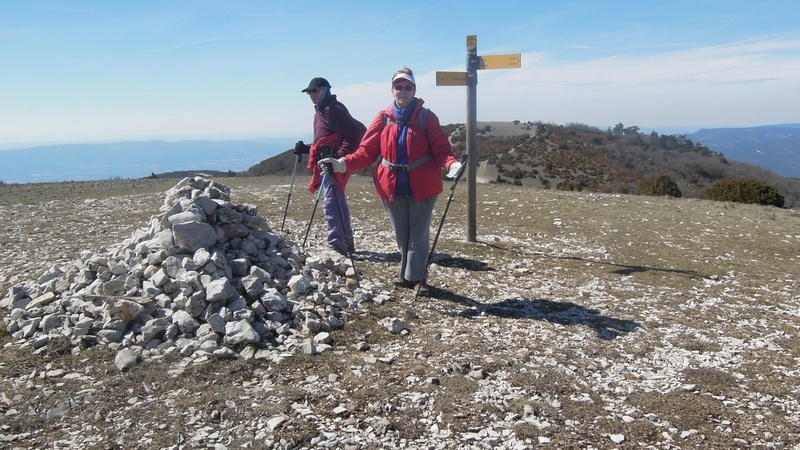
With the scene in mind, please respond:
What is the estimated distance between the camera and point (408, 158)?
616cm

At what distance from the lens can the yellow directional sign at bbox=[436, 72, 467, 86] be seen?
871 centimetres

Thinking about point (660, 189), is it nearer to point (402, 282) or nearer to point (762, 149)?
point (402, 282)

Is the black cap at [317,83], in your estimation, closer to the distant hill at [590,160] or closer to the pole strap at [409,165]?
the pole strap at [409,165]

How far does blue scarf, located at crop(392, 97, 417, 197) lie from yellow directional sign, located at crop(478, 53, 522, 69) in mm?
3153

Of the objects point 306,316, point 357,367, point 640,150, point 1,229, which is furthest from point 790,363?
point 640,150

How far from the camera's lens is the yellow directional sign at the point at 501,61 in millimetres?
8711

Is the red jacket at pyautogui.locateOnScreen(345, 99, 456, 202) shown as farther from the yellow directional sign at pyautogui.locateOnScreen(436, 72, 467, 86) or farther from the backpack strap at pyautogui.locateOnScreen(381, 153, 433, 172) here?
the yellow directional sign at pyautogui.locateOnScreen(436, 72, 467, 86)

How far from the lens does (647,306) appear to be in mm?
6613

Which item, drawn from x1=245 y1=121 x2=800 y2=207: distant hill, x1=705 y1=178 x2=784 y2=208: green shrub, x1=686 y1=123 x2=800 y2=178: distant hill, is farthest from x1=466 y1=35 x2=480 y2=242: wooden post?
x1=686 y1=123 x2=800 y2=178: distant hill

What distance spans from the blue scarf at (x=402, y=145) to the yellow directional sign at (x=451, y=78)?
2.69 metres

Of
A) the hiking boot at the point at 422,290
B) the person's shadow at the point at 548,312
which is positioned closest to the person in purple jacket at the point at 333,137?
the hiking boot at the point at 422,290

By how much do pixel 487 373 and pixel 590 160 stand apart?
48.4 metres

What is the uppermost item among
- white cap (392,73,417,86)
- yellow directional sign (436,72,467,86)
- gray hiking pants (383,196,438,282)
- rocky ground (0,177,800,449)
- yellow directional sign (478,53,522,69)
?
yellow directional sign (478,53,522,69)

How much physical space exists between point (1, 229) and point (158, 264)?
835 cm
